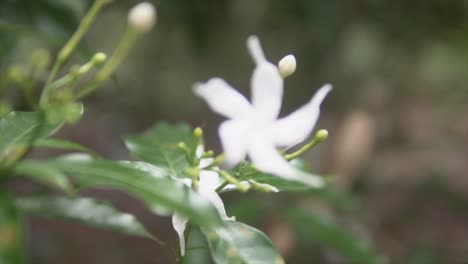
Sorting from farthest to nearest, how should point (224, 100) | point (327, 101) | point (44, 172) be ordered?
point (327, 101), point (224, 100), point (44, 172)

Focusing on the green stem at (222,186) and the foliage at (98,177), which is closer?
the foliage at (98,177)

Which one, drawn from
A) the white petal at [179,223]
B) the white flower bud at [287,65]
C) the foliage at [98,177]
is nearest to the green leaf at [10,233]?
the foliage at [98,177]

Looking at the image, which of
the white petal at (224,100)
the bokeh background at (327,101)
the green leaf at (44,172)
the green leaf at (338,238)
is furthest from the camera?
the bokeh background at (327,101)

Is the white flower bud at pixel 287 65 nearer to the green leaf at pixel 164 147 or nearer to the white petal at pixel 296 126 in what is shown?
the white petal at pixel 296 126

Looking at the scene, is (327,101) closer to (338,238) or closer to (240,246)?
(338,238)

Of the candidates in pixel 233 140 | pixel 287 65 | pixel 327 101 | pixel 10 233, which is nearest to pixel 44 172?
pixel 10 233

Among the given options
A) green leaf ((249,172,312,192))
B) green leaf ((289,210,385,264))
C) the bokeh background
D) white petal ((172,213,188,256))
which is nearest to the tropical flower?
white petal ((172,213,188,256))
